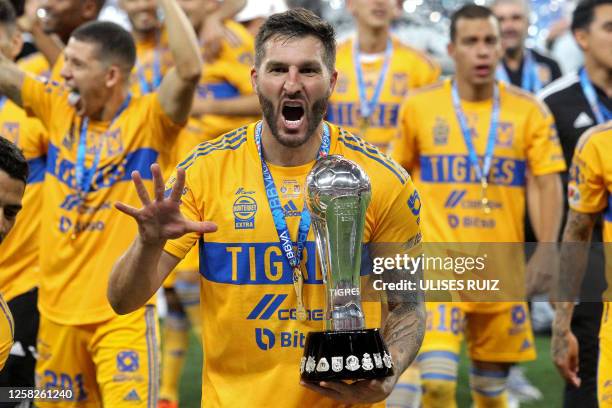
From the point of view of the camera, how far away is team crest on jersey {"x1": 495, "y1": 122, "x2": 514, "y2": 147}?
7480 mm

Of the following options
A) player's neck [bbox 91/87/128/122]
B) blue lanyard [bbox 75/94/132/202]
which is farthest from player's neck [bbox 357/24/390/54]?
blue lanyard [bbox 75/94/132/202]

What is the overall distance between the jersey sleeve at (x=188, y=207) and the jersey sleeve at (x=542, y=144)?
3772 mm

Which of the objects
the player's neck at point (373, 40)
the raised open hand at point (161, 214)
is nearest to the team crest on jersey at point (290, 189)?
the raised open hand at point (161, 214)

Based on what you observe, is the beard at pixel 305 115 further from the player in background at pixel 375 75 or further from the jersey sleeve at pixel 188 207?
the player in background at pixel 375 75

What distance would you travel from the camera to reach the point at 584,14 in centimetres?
→ 743

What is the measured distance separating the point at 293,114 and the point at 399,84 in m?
5.34

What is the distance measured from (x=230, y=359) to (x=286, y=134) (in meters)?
0.81

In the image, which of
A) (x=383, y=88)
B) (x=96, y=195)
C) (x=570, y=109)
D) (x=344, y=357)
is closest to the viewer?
(x=344, y=357)

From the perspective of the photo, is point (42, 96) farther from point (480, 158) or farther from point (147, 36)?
point (147, 36)

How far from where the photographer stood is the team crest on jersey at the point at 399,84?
928cm

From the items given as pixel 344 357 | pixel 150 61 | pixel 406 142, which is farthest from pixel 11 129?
pixel 344 357

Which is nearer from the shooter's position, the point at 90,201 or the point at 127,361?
the point at 127,361

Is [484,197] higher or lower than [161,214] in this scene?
higher

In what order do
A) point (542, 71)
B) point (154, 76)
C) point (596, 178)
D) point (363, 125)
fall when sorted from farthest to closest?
point (542, 71) < point (154, 76) < point (363, 125) < point (596, 178)
